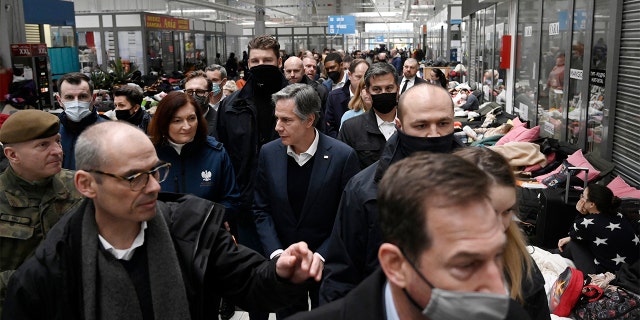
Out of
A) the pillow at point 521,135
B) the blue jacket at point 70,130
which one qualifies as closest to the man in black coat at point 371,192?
the blue jacket at point 70,130

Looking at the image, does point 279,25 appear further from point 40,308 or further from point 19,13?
point 40,308

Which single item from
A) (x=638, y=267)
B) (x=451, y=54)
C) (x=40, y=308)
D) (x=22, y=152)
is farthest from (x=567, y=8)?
(x=451, y=54)

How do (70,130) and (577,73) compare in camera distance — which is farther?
(577,73)

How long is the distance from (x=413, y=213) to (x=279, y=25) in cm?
3416

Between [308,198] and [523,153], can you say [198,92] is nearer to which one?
[308,198]

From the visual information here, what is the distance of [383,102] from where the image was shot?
422cm

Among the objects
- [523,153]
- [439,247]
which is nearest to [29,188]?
[439,247]

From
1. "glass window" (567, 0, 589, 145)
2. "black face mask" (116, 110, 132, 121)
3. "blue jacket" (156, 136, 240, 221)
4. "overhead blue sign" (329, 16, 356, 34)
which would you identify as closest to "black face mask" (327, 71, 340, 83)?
"glass window" (567, 0, 589, 145)

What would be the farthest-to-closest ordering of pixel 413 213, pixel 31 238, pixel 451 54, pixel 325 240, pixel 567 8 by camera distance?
pixel 451 54
pixel 567 8
pixel 325 240
pixel 31 238
pixel 413 213

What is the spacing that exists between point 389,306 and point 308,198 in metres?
1.87

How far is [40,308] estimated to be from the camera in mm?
1872

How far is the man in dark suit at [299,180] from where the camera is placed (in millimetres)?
3291

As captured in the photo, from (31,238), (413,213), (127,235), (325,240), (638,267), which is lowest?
(638,267)

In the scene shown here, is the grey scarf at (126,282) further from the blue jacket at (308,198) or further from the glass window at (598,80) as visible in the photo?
the glass window at (598,80)
